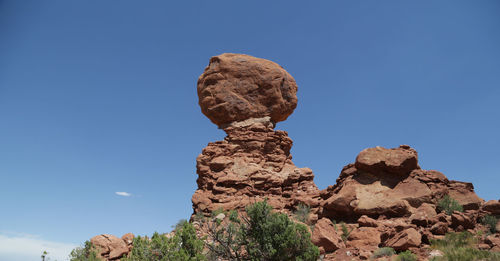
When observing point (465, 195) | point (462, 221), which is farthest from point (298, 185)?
point (462, 221)

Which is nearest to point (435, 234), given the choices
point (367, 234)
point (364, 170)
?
point (367, 234)

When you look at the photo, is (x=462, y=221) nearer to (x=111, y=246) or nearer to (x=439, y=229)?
(x=439, y=229)

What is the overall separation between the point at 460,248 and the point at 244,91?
20083 millimetres

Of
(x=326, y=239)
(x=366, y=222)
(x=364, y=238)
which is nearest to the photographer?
(x=326, y=239)

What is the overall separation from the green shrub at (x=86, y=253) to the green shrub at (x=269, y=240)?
252 inches

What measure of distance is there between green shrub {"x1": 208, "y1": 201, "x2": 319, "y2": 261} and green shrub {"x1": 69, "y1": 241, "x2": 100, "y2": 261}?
640 cm

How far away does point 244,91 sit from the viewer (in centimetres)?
2872

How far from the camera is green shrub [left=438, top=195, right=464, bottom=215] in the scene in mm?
16844

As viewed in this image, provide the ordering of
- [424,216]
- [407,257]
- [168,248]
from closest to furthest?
1. [407,257]
2. [168,248]
3. [424,216]

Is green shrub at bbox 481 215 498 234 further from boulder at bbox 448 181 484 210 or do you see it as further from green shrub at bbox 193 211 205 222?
green shrub at bbox 193 211 205 222

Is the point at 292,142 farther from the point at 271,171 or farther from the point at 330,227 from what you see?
the point at 330,227

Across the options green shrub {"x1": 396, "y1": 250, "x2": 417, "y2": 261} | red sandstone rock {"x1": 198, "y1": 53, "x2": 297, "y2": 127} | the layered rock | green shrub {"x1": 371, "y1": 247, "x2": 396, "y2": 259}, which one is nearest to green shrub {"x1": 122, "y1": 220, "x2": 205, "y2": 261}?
green shrub {"x1": 371, "y1": 247, "x2": 396, "y2": 259}

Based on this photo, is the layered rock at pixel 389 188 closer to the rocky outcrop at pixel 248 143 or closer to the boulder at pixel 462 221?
the boulder at pixel 462 221

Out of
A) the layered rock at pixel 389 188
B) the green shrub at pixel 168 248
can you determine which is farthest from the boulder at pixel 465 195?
the green shrub at pixel 168 248
